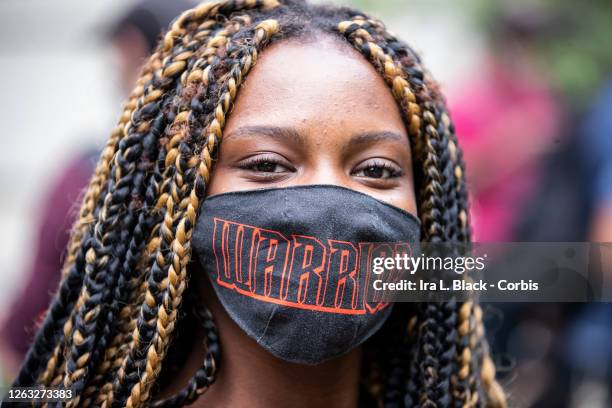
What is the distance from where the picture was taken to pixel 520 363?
4289 millimetres

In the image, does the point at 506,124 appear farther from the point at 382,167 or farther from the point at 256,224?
the point at 256,224

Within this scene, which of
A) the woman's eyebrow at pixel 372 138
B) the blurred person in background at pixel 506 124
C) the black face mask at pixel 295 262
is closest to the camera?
the black face mask at pixel 295 262

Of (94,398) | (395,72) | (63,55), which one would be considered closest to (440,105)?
(395,72)

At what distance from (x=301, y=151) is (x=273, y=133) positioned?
10cm

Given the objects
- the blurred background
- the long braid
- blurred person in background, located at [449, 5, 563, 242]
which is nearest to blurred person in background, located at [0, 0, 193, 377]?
the blurred background

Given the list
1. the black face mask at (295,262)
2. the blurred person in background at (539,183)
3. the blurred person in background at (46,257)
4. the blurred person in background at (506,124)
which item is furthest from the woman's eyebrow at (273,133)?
the blurred person in background at (506,124)

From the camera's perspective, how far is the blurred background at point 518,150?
12.9 ft

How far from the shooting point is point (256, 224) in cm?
230

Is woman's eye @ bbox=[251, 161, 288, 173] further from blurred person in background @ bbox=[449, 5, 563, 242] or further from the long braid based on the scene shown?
blurred person in background @ bbox=[449, 5, 563, 242]

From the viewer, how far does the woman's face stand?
2.34m

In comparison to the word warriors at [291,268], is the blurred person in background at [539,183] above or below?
above

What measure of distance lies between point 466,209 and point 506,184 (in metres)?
2.16

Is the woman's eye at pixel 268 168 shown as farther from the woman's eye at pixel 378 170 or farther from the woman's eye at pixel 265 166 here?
the woman's eye at pixel 378 170

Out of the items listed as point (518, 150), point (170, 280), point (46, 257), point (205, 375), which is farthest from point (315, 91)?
point (518, 150)
